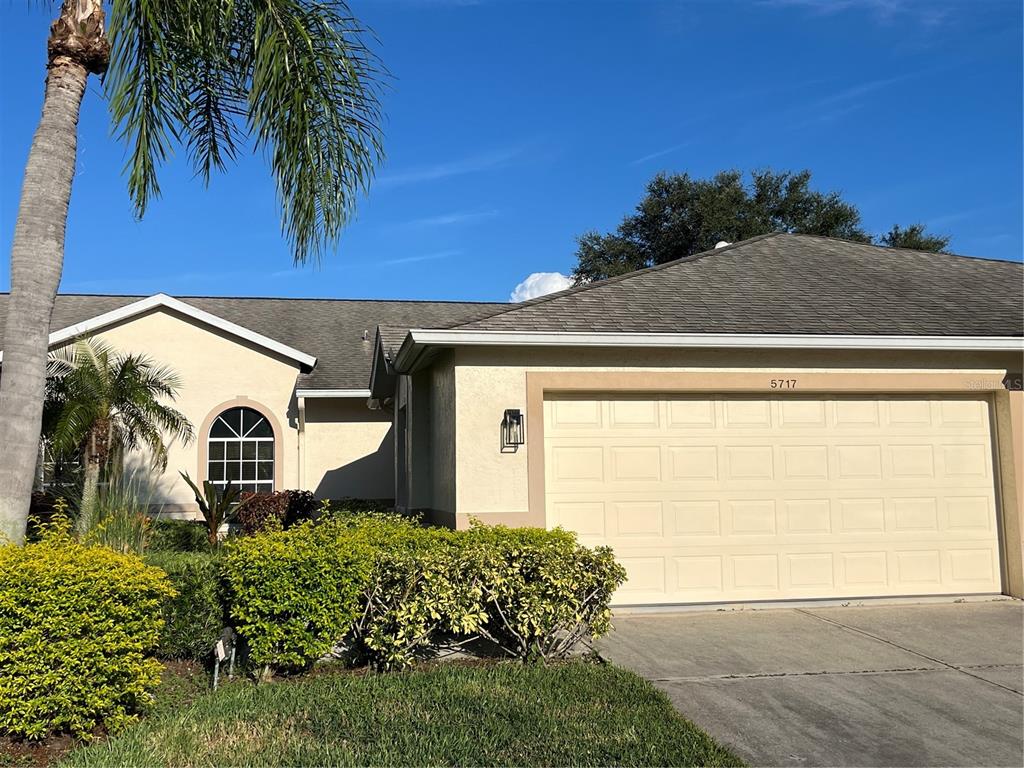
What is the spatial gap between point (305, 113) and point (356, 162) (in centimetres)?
72

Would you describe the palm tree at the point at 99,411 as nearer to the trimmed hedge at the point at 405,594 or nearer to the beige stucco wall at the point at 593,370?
the beige stucco wall at the point at 593,370

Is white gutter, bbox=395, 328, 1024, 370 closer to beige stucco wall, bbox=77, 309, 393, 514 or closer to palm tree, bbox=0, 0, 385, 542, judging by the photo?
palm tree, bbox=0, 0, 385, 542

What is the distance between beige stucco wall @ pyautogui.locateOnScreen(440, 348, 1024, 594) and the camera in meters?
9.04

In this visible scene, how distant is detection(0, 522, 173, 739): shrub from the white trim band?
42.9 ft

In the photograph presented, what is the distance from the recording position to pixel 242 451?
18.5m

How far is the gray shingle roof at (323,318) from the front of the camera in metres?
19.5

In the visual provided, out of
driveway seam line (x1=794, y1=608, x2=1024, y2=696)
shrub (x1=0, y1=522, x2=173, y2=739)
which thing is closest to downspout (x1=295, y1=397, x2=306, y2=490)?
driveway seam line (x1=794, y1=608, x2=1024, y2=696)

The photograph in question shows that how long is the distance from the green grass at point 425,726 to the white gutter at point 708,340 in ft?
12.3

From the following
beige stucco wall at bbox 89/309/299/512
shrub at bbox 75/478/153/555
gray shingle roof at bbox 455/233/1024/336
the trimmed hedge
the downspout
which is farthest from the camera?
the downspout

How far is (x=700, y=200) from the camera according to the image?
128 feet

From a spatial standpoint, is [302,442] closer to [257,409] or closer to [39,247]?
[257,409]

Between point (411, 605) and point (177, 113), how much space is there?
19.7ft

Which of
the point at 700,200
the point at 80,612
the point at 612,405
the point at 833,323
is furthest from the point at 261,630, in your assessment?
the point at 700,200

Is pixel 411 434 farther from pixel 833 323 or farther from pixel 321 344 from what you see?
pixel 321 344
